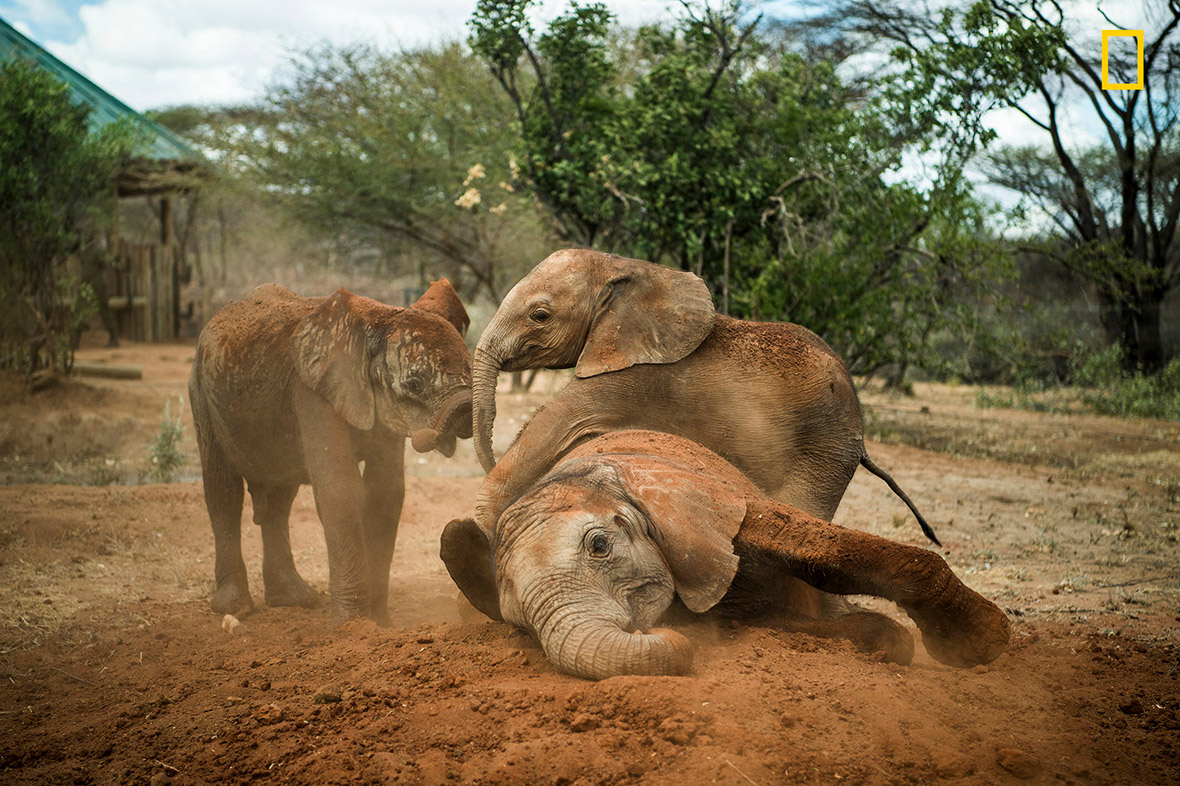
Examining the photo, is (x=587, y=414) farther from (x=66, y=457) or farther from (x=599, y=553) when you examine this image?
(x=66, y=457)

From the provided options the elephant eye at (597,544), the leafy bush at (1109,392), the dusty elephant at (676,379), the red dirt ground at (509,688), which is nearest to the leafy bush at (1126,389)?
the leafy bush at (1109,392)

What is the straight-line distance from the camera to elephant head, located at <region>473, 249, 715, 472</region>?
4043 millimetres

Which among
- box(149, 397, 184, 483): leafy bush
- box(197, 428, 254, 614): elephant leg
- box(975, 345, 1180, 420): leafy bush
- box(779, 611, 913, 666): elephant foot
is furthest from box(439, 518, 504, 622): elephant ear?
box(975, 345, 1180, 420): leafy bush

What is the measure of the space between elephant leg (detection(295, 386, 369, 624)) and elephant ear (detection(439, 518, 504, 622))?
1.02 meters

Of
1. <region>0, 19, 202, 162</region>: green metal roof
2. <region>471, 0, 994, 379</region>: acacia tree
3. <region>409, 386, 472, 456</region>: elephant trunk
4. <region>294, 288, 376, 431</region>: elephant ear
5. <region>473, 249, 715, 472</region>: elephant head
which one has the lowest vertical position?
<region>409, 386, 472, 456</region>: elephant trunk

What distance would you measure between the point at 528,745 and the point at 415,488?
5932 millimetres

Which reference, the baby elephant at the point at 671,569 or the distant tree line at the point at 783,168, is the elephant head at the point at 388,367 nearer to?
the baby elephant at the point at 671,569

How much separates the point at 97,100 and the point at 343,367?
706 inches

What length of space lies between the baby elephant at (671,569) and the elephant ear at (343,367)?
1.32 meters

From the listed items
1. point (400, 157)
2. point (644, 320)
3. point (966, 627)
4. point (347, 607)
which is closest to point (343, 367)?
point (347, 607)

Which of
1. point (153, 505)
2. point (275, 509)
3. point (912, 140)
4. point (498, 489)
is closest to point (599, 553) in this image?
point (498, 489)

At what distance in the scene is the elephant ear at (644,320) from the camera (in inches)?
159

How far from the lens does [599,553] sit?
10.1 feet

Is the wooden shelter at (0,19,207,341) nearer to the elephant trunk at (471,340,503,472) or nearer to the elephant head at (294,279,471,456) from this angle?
the elephant head at (294,279,471,456)
